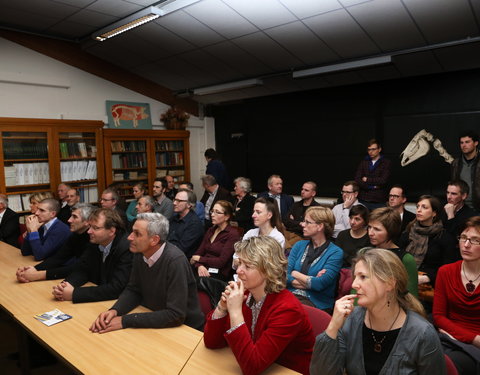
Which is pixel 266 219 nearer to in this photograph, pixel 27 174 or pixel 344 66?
pixel 344 66

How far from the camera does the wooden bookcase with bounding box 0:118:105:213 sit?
610 centimetres

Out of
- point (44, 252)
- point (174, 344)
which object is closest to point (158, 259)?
point (174, 344)

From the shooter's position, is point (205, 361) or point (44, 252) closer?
point (205, 361)

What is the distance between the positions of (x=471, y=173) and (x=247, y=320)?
13.2ft

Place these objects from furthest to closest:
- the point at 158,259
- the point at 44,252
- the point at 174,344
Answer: the point at 44,252 < the point at 158,259 < the point at 174,344

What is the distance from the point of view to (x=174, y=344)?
2049 millimetres

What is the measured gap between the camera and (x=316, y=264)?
3.02m

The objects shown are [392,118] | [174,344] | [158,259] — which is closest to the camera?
[174,344]

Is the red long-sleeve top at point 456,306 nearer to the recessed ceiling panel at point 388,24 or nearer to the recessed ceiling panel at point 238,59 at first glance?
the recessed ceiling panel at point 388,24

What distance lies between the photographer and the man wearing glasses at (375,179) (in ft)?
18.0

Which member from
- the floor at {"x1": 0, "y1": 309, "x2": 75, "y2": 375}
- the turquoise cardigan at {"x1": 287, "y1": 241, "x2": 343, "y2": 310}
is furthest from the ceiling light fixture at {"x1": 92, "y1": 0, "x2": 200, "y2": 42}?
the floor at {"x1": 0, "y1": 309, "x2": 75, "y2": 375}

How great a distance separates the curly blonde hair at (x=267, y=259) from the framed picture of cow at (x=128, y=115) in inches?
250

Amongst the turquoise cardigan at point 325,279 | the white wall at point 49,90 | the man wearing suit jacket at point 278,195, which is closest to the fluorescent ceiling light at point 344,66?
the man wearing suit jacket at point 278,195

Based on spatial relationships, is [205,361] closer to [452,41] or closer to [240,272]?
[240,272]
